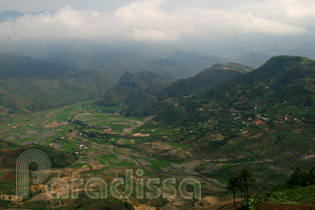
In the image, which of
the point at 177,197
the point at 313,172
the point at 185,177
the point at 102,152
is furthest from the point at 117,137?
the point at 313,172

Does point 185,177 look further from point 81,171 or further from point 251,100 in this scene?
point 251,100

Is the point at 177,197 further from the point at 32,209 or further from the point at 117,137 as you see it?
the point at 117,137

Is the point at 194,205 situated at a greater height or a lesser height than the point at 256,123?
lesser

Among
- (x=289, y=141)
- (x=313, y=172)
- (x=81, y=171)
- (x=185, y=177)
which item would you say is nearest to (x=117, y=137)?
(x=81, y=171)

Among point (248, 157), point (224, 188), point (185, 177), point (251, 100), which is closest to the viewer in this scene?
point (224, 188)

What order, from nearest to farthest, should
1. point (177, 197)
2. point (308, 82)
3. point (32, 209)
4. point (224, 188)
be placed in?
1. point (32, 209)
2. point (177, 197)
3. point (224, 188)
4. point (308, 82)

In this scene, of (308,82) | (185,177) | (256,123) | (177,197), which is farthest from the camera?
(308,82)

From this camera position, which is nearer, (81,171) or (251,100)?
(81,171)

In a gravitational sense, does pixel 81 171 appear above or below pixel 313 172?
below

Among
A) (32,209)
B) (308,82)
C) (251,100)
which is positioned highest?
(308,82)
